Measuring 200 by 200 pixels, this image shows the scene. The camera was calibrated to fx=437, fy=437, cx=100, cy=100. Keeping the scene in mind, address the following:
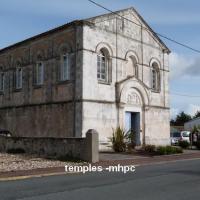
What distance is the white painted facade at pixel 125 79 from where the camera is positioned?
27.3 m

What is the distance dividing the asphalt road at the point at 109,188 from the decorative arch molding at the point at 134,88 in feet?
47.9

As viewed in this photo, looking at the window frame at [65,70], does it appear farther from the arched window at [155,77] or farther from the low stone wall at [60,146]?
the arched window at [155,77]

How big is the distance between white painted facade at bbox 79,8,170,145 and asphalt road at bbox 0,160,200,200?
12719mm

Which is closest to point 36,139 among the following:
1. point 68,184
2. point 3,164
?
point 3,164

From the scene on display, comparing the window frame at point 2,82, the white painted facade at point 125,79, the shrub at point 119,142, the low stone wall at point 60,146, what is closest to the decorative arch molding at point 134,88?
the white painted facade at point 125,79

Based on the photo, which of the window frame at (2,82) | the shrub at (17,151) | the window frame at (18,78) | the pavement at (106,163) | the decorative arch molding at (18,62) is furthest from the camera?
the window frame at (2,82)

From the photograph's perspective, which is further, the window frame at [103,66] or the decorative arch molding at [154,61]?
the decorative arch molding at [154,61]

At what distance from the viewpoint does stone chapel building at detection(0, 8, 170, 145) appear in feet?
89.2

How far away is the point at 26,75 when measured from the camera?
3225cm

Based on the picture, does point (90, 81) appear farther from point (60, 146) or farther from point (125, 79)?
point (60, 146)

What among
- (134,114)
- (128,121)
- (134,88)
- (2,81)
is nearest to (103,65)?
(134,88)

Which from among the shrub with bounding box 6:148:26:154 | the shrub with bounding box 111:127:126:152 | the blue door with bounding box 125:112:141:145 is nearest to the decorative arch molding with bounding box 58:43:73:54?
the shrub with bounding box 111:127:126:152

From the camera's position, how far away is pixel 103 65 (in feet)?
94.4

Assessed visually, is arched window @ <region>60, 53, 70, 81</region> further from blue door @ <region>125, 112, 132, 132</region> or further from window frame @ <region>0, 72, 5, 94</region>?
window frame @ <region>0, 72, 5, 94</region>
